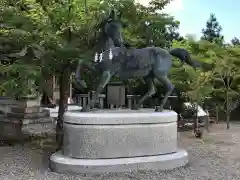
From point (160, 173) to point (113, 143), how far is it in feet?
3.09

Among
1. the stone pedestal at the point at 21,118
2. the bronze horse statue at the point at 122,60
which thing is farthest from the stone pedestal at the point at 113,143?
the stone pedestal at the point at 21,118

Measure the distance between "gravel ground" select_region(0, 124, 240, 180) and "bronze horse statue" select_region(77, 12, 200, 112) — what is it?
1320mm

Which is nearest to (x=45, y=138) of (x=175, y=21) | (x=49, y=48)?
(x=49, y=48)

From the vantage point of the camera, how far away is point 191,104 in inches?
502

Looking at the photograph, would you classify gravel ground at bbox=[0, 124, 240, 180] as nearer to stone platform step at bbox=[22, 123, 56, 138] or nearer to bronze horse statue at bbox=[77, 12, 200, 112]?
bronze horse statue at bbox=[77, 12, 200, 112]

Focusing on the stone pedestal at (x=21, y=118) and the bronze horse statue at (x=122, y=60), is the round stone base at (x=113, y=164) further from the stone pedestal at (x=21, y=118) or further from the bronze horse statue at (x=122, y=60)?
the stone pedestal at (x=21, y=118)

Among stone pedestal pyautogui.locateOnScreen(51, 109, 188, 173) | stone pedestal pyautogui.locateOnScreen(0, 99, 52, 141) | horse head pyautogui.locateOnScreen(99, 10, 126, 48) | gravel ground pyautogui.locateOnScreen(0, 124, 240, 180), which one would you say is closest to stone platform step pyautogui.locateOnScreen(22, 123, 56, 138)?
stone pedestal pyautogui.locateOnScreen(0, 99, 52, 141)

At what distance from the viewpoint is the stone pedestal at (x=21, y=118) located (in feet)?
35.6

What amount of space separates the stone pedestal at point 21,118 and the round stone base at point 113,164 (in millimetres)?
4829

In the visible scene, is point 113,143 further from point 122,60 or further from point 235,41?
point 235,41

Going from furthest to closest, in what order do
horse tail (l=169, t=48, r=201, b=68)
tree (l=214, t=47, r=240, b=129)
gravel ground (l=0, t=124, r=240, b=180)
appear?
tree (l=214, t=47, r=240, b=129)
horse tail (l=169, t=48, r=201, b=68)
gravel ground (l=0, t=124, r=240, b=180)

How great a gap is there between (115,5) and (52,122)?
6.29 metres

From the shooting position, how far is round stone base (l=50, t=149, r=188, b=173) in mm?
5668

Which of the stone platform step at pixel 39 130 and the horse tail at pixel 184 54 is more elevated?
the horse tail at pixel 184 54
